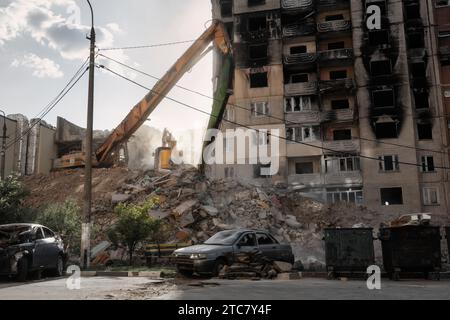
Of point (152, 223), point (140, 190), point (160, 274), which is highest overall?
point (140, 190)

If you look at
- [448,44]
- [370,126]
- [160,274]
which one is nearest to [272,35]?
[370,126]

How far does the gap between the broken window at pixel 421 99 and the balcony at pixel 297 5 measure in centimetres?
1395

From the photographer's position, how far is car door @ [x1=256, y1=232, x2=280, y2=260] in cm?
1329

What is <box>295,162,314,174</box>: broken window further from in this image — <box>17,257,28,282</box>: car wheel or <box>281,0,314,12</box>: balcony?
<box>17,257,28,282</box>: car wheel

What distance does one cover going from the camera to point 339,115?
1577 inches

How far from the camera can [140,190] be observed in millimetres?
26859

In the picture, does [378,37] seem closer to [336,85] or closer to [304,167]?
[336,85]

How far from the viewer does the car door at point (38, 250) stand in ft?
39.6

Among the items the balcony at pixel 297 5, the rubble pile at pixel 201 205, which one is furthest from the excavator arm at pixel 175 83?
the balcony at pixel 297 5

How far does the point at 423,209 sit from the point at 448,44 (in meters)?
16.9

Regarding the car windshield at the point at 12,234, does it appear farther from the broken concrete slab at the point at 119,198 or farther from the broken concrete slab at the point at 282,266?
the broken concrete slab at the point at 119,198

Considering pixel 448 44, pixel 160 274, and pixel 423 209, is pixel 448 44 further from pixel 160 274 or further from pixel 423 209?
pixel 160 274

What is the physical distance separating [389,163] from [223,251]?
3044 centimetres
